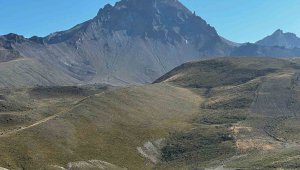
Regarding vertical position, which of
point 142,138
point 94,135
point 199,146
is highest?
point 94,135

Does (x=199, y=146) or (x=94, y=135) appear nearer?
(x=94, y=135)

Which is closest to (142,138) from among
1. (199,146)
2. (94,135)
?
(94,135)

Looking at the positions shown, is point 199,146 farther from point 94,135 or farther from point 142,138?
point 94,135

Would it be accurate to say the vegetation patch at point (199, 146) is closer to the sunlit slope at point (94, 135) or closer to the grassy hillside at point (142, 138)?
the grassy hillside at point (142, 138)

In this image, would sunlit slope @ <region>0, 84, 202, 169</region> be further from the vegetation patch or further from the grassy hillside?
the vegetation patch

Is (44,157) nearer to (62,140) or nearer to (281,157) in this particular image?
(62,140)

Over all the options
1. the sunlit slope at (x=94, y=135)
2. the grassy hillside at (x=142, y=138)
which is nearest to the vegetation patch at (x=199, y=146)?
the grassy hillside at (x=142, y=138)

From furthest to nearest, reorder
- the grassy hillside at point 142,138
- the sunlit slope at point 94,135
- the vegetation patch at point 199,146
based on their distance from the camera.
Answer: the vegetation patch at point 199,146
the grassy hillside at point 142,138
the sunlit slope at point 94,135

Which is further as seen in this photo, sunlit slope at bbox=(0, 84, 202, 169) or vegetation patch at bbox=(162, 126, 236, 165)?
vegetation patch at bbox=(162, 126, 236, 165)

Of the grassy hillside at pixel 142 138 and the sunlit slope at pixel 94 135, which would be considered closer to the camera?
the sunlit slope at pixel 94 135

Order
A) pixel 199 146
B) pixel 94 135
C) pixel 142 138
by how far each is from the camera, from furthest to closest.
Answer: pixel 199 146
pixel 142 138
pixel 94 135

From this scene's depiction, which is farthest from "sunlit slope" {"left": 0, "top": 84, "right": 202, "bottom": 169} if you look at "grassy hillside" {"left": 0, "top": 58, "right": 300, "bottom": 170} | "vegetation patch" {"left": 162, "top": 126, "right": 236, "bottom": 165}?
"vegetation patch" {"left": 162, "top": 126, "right": 236, "bottom": 165}
